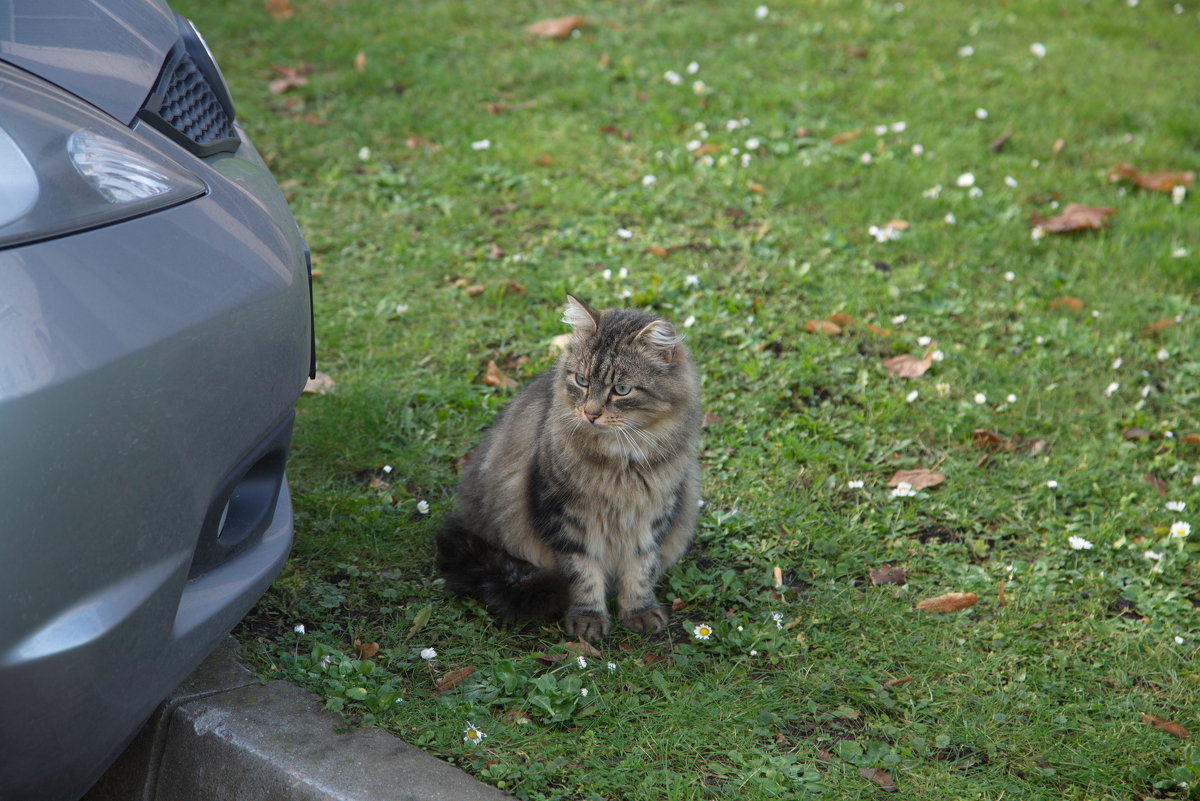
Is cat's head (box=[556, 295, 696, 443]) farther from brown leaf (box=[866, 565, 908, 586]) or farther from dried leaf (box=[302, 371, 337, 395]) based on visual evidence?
dried leaf (box=[302, 371, 337, 395])

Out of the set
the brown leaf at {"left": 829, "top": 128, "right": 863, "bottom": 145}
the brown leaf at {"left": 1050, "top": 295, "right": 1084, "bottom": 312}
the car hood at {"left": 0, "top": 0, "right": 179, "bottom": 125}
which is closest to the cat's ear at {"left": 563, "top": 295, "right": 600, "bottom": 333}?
the car hood at {"left": 0, "top": 0, "right": 179, "bottom": 125}

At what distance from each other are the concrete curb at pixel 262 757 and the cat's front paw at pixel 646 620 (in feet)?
2.90

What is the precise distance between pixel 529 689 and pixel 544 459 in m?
0.72

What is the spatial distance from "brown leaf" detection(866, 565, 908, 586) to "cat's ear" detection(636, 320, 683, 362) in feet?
3.33

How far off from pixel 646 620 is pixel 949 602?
979 mm

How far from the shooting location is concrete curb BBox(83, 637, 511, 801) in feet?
7.82

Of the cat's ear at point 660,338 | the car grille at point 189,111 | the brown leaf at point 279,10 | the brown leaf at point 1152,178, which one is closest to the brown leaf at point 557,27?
the brown leaf at point 279,10

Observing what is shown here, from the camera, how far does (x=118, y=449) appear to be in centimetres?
192

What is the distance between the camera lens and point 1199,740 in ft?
9.23

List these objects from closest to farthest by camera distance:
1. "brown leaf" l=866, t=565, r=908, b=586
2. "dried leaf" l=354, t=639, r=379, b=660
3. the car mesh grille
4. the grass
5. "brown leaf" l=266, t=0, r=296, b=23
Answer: the car mesh grille → the grass → "dried leaf" l=354, t=639, r=379, b=660 → "brown leaf" l=866, t=565, r=908, b=586 → "brown leaf" l=266, t=0, r=296, b=23

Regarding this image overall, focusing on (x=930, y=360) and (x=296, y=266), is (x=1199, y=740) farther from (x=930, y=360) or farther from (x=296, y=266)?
(x=296, y=266)

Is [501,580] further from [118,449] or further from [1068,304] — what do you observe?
[1068,304]

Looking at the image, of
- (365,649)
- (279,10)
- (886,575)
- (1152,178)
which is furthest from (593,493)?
(279,10)

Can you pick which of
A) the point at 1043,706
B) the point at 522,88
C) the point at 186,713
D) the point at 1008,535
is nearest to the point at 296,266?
the point at 186,713
